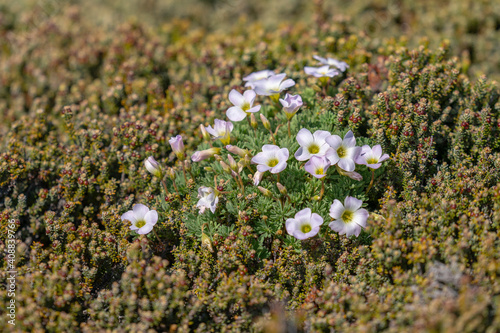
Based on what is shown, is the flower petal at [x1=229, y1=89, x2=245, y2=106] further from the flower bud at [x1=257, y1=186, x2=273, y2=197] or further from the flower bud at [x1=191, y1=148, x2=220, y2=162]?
the flower bud at [x1=257, y1=186, x2=273, y2=197]

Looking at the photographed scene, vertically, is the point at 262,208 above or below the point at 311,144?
below

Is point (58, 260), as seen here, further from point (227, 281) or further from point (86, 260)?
point (227, 281)

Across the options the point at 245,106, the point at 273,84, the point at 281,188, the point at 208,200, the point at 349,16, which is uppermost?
the point at 349,16

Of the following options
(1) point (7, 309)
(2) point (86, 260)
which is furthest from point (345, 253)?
(1) point (7, 309)

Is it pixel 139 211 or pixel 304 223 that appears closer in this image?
pixel 304 223

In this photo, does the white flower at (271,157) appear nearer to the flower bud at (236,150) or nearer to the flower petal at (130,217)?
the flower bud at (236,150)

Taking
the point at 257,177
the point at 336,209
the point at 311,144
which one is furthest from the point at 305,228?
the point at 311,144

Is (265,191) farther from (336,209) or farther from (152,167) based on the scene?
(152,167)
